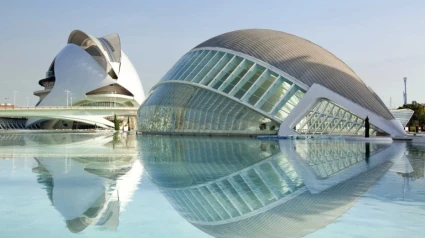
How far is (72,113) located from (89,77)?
14.2 meters

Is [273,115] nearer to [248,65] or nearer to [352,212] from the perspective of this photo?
[248,65]

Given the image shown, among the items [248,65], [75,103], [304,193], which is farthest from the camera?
[75,103]

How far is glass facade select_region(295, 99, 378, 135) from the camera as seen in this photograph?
32.6 metres

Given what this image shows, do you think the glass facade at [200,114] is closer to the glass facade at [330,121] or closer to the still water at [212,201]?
the glass facade at [330,121]

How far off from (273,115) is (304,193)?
24.4 m

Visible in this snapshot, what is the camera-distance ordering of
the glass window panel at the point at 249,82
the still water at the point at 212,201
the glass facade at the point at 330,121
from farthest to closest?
the glass window panel at the point at 249,82, the glass facade at the point at 330,121, the still water at the point at 212,201

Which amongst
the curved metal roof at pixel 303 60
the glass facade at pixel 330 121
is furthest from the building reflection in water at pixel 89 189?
the curved metal roof at pixel 303 60

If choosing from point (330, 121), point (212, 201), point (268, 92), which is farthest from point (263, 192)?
point (268, 92)

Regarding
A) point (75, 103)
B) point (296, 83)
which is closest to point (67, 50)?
point (75, 103)

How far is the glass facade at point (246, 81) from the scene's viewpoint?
33.2 meters

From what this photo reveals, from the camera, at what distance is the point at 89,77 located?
9269 cm

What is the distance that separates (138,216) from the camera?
6469mm

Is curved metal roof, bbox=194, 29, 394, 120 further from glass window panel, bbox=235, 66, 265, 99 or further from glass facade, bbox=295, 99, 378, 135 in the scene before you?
glass facade, bbox=295, 99, 378, 135

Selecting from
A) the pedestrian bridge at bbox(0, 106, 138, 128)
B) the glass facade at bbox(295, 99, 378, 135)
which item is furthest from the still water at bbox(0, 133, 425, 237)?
the pedestrian bridge at bbox(0, 106, 138, 128)
